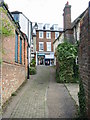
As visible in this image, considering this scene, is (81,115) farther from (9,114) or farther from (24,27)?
(24,27)

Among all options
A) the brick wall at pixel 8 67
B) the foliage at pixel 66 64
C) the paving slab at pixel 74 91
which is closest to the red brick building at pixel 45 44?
the foliage at pixel 66 64

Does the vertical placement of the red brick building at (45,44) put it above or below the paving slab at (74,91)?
above

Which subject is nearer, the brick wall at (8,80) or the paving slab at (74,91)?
the brick wall at (8,80)

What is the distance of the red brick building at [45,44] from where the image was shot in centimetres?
3528

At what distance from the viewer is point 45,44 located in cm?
3562

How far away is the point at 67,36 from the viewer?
734 inches

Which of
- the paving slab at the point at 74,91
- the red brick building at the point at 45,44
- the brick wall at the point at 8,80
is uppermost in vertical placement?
the red brick building at the point at 45,44

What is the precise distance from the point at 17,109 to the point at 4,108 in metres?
0.49

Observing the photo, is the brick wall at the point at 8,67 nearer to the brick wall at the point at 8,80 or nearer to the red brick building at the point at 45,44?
the brick wall at the point at 8,80

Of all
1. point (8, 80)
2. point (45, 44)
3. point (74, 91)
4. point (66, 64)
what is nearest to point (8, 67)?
point (8, 80)

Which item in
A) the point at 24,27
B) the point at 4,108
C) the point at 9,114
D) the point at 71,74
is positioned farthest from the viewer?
the point at 24,27

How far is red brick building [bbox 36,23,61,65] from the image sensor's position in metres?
35.3

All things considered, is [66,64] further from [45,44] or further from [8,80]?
[45,44]

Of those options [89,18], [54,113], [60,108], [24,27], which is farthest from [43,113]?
[24,27]
